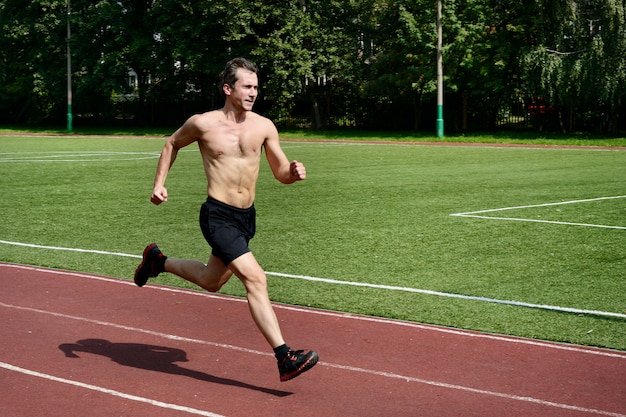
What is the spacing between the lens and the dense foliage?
38562 mm

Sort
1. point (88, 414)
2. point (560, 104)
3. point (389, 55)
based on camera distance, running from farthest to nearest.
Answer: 1. point (389, 55)
2. point (560, 104)
3. point (88, 414)

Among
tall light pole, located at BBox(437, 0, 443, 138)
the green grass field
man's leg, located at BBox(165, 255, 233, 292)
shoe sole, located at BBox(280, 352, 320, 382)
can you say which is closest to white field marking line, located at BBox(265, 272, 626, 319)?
the green grass field

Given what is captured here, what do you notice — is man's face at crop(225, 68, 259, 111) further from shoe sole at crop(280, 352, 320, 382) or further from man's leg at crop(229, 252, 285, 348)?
shoe sole at crop(280, 352, 320, 382)

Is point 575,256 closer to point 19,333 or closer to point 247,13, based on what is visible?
point 19,333

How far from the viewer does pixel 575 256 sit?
10797 mm

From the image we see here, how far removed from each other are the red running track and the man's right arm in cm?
121

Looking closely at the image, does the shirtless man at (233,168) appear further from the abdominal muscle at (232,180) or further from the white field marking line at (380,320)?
the white field marking line at (380,320)

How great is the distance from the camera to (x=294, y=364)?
18.8ft

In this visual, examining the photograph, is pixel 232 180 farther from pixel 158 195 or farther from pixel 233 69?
pixel 233 69

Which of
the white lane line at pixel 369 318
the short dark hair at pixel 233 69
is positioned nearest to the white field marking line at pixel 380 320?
the white lane line at pixel 369 318

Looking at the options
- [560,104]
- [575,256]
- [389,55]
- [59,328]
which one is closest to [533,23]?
[560,104]

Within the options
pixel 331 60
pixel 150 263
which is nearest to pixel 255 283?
pixel 150 263

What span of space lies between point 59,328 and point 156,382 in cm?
186

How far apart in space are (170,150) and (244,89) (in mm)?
771
